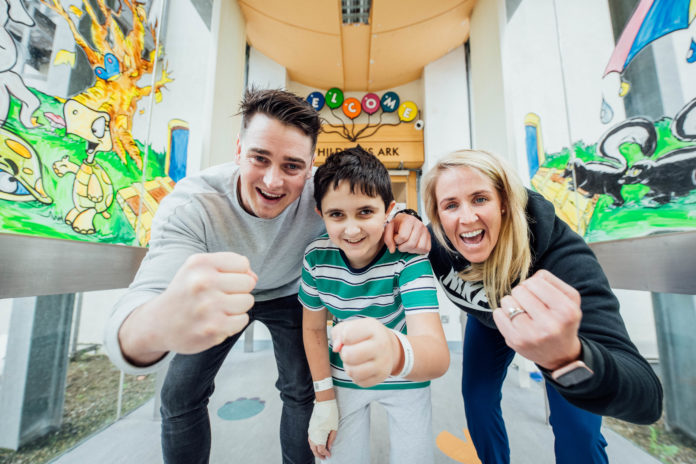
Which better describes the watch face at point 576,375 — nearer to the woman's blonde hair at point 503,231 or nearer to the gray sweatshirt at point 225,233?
the woman's blonde hair at point 503,231

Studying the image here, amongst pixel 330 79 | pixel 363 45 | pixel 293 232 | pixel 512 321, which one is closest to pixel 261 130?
pixel 293 232

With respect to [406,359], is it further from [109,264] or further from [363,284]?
[109,264]

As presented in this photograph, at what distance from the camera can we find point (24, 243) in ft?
1.79

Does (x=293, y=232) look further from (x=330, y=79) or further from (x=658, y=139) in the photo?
(x=330, y=79)

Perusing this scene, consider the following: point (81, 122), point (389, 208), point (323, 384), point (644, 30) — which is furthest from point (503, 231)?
point (81, 122)

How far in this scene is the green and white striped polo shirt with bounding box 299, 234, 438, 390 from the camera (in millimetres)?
686

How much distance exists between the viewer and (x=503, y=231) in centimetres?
68

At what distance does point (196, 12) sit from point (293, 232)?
1588mm

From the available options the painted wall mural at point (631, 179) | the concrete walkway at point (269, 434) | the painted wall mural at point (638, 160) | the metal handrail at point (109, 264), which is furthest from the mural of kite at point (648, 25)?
the concrete walkway at point (269, 434)

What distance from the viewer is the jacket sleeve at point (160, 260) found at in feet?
1.35

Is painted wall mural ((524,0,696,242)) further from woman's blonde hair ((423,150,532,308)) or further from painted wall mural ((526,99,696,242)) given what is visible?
woman's blonde hair ((423,150,532,308))

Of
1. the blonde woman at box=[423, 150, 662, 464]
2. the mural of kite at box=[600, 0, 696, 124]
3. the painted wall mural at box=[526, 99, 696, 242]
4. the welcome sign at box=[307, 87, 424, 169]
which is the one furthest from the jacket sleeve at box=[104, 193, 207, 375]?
the welcome sign at box=[307, 87, 424, 169]

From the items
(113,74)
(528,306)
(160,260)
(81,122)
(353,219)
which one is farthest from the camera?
(113,74)

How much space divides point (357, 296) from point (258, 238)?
33 centimetres
